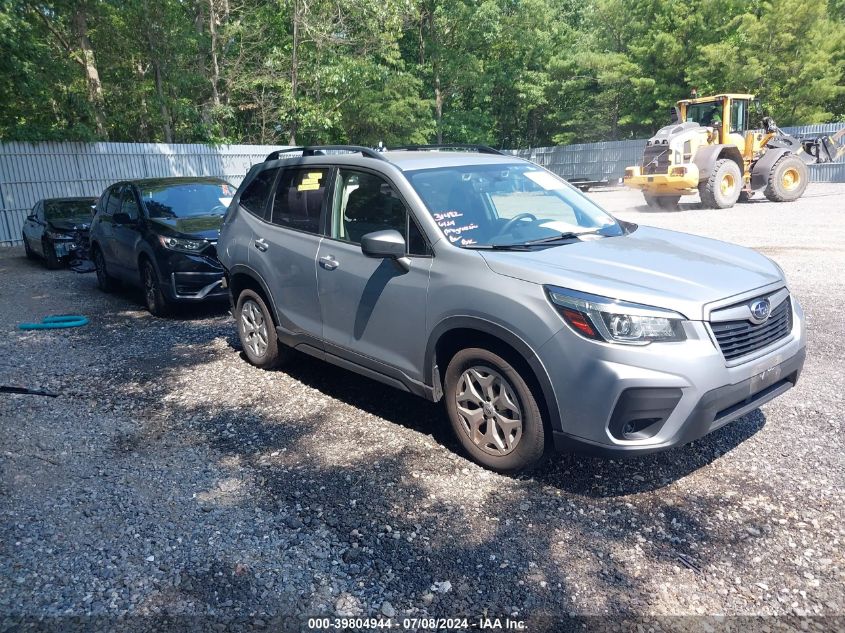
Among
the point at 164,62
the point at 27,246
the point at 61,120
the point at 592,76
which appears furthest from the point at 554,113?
the point at 27,246

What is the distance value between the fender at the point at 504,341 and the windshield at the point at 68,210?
39.1ft

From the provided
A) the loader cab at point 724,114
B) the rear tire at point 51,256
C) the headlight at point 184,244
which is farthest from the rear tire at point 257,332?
the loader cab at point 724,114

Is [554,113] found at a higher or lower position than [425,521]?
higher

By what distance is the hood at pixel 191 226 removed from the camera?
27.2ft

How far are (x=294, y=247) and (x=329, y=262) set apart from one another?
1.79 feet

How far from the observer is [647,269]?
3.85m

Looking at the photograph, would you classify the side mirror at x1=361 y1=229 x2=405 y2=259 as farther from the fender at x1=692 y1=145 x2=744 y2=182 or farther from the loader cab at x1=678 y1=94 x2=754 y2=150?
the loader cab at x1=678 y1=94 x2=754 y2=150

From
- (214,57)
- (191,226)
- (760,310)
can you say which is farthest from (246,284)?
(214,57)

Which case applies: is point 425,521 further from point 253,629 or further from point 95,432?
point 95,432

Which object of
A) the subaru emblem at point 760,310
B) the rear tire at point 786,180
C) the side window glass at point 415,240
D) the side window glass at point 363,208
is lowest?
the rear tire at point 786,180

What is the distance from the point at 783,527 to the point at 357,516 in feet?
7.17

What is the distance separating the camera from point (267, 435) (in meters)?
4.87

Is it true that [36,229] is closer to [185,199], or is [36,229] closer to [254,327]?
[185,199]

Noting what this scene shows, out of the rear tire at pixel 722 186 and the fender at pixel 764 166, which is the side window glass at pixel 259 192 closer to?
the rear tire at pixel 722 186
